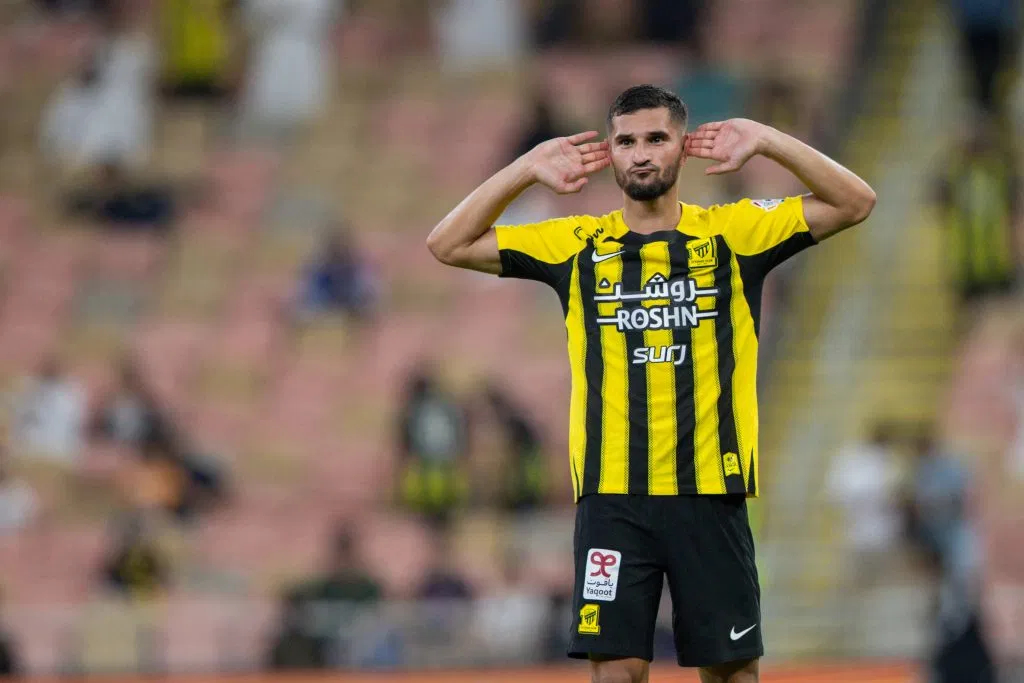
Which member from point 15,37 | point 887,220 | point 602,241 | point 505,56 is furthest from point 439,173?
point 602,241

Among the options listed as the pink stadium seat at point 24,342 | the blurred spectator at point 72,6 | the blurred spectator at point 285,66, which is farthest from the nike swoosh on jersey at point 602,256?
the blurred spectator at point 72,6

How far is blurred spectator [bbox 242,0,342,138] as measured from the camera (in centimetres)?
1858

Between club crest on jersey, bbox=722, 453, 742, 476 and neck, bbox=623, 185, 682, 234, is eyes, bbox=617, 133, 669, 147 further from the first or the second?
club crest on jersey, bbox=722, 453, 742, 476

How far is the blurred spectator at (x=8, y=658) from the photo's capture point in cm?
1284

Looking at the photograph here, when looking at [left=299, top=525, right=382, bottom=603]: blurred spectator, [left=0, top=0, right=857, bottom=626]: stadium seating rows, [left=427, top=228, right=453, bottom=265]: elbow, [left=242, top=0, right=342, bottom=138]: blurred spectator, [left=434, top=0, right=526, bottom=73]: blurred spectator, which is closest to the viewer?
[left=427, top=228, right=453, bottom=265]: elbow

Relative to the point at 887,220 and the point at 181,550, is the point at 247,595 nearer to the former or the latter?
the point at 181,550

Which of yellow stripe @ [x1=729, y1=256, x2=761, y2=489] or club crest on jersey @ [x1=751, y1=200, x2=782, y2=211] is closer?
yellow stripe @ [x1=729, y1=256, x2=761, y2=489]

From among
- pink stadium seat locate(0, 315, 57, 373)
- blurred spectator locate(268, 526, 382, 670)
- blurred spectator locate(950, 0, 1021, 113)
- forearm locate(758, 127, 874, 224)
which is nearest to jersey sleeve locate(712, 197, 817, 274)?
forearm locate(758, 127, 874, 224)

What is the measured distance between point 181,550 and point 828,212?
946 centimetres

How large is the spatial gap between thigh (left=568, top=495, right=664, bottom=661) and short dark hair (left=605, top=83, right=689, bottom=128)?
109 centimetres

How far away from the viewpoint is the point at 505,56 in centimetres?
1891

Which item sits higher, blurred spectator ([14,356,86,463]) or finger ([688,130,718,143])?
finger ([688,130,718,143])

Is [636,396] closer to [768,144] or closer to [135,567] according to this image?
[768,144]

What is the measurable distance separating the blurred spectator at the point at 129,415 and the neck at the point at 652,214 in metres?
9.86
